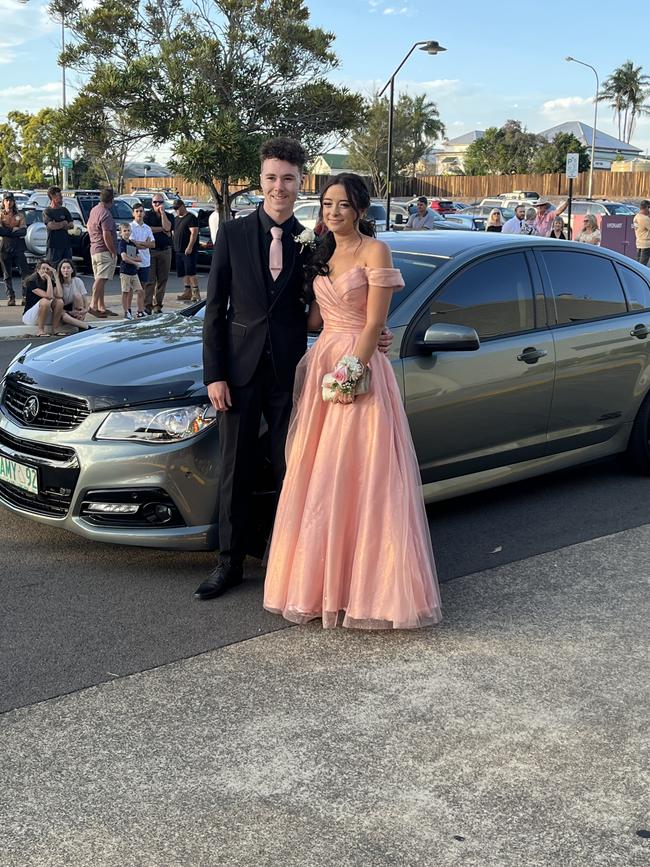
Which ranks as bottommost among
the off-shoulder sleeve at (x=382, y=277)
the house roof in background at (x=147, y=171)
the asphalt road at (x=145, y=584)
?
the asphalt road at (x=145, y=584)

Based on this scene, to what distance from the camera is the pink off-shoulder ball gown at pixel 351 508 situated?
4.12 m

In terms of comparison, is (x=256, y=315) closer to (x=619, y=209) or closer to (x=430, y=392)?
(x=430, y=392)

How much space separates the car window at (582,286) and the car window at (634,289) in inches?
2.7

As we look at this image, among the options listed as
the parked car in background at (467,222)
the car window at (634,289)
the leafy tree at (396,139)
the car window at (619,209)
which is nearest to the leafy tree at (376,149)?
the leafy tree at (396,139)

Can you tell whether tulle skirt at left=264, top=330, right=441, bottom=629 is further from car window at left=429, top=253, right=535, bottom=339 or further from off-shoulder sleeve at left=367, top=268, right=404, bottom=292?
car window at left=429, top=253, right=535, bottom=339

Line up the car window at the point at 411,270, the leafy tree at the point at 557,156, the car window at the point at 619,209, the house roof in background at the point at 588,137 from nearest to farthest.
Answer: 1. the car window at the point at 411,270
2. the car window at the point at 619,209
3. the leafy tree at the point at 557,156
4. the house roof in background at the point at 588,137

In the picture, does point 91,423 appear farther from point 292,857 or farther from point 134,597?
point 292,857

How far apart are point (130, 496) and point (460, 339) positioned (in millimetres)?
1752

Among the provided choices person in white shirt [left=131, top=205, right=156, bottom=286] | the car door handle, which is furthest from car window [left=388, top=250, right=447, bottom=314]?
person in white shirt [left=131, top=205, right=156, bottom=286]

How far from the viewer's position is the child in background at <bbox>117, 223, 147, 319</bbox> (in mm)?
14406

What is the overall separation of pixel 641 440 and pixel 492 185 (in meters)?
58.9

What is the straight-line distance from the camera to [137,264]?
572 inches

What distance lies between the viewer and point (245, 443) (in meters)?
4.43

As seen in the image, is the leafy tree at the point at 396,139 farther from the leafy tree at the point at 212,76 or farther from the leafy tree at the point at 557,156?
the leafy tree at the point at 212,76
